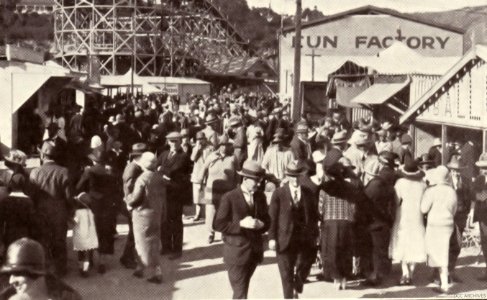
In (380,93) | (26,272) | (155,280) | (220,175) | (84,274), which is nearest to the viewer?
(26,272)

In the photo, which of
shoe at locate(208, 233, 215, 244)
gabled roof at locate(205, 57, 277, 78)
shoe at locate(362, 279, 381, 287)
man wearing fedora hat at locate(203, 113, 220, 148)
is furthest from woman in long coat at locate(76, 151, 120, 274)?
gabled roof at locate(205, 57, 277, 78)

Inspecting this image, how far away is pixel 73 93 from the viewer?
25.3m

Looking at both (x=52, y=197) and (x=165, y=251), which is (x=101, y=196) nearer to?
(x=52, y=197)

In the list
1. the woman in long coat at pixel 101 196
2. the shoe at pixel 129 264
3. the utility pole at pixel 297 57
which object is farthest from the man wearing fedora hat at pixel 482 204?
the utility pole at pixel 297 57

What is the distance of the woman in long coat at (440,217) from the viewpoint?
25.8 feet

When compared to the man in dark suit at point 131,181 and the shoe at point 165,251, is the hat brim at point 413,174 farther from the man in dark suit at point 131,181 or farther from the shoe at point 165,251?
the shoe at point 165,251

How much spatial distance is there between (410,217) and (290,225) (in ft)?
5.61

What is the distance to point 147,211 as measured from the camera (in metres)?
8.03

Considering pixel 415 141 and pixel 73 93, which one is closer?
pixel 415 141

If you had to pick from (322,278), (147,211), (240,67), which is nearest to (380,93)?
(322,278)

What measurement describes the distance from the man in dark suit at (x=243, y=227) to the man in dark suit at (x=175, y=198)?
2706 millimetres

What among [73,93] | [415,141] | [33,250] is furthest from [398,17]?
[33,250]

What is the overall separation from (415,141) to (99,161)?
8997mm

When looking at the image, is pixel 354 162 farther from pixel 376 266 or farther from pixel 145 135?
pixel 145 135
